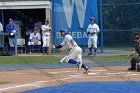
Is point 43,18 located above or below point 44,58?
above

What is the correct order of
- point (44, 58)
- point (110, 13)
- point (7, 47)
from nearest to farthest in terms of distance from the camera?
1. point (44, 58)
2. point (7, 47)
3. point (110, 13)

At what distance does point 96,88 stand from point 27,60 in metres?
10.3

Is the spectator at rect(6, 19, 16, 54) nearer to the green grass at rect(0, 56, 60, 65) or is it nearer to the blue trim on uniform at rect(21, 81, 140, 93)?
the green grass at rect(0, 56, 60, 65)

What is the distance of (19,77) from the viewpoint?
55.0 ft

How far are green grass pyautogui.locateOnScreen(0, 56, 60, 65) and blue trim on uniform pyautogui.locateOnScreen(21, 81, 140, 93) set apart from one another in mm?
8065

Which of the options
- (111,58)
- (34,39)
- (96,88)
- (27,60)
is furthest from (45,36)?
(96,88)

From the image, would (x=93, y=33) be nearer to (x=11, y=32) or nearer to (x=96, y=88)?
(x=11, y=32)

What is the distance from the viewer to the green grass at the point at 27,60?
22.6 meters

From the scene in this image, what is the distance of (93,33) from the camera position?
26.1 metres

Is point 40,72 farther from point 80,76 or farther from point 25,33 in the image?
point 25,33

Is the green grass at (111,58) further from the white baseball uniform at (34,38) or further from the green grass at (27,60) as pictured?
the white baseball uniform at (34,38)

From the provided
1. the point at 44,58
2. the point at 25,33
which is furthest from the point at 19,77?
the point at 25,33

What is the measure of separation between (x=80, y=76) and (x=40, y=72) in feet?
7.19

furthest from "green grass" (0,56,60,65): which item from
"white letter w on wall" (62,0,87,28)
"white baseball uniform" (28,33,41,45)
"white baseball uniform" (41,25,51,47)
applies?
"white letter w on wall" (62,0,87,28)
